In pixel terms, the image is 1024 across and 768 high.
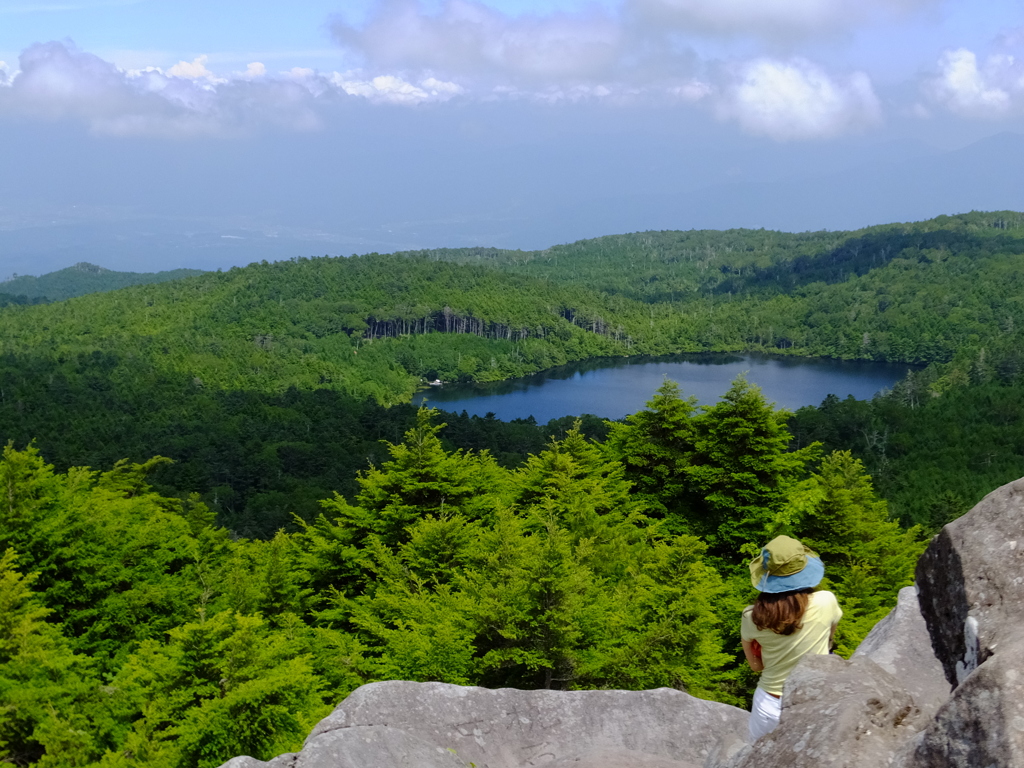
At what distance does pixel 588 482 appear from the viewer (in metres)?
20.6

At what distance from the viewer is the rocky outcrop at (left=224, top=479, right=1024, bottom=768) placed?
13.8 ft

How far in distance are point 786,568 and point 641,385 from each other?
153 meters

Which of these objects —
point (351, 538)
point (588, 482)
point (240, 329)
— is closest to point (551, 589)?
point (588, 482)

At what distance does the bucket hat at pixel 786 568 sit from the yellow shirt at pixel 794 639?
0.26m

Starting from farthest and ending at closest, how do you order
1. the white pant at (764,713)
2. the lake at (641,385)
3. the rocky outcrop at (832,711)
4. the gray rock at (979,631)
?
the lake at (641,385), the white pant at (764,713), the rocky outcrop at (832,711), the gray rock at (979,631)

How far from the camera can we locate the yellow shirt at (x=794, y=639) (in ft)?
17.9

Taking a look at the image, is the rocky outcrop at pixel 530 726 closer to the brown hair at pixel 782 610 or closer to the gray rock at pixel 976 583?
the gray rock at pixel 976 583

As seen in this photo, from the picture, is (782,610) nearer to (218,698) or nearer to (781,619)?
(781,619)

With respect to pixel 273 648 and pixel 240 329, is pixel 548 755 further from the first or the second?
pixel 240 329

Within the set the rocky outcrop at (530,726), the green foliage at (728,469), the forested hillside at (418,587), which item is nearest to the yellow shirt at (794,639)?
the rocky outcrop at (530,726)

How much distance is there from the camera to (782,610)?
539 cm

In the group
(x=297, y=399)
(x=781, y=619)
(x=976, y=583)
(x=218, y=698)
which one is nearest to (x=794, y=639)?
(x=781, y=619)

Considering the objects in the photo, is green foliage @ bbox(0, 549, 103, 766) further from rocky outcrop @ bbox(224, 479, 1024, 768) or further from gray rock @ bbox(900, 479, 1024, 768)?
gray rock @ bbox(900, 479, 1024, 768)

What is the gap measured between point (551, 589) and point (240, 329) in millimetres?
184234
